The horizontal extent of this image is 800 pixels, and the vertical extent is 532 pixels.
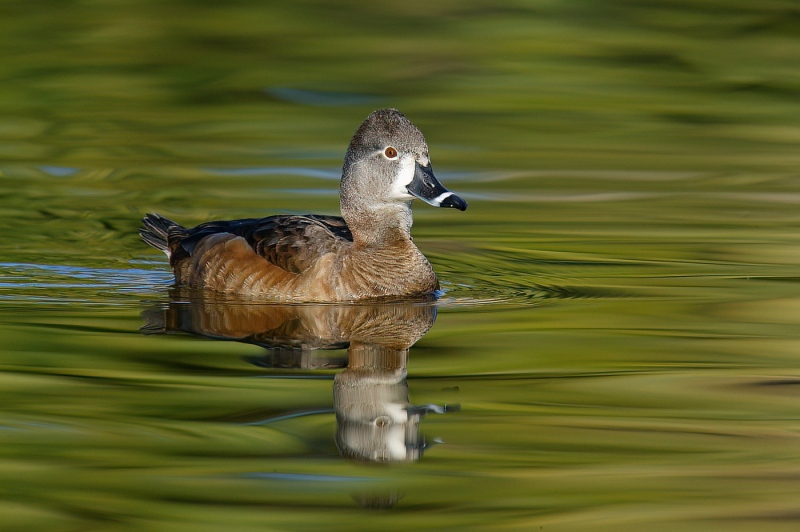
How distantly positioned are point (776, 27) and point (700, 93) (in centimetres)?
283

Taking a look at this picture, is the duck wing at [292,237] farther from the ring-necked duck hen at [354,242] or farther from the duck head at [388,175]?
the duck head at [388,175]

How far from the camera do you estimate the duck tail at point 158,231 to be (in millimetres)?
9930

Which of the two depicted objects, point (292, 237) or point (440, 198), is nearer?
point (440, 198)

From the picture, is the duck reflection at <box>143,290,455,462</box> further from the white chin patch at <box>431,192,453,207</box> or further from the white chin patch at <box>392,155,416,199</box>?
the white chin patch at <box>392,155,416,199</box>

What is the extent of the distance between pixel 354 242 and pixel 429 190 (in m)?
0.66

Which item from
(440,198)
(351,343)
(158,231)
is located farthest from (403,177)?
(158,231)

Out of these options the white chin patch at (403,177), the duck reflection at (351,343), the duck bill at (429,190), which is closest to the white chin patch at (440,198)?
the duck bill at (429,190)

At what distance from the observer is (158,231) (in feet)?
33.0

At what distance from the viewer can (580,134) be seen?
14.4 meters

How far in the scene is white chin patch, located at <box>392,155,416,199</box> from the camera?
8.77 meters

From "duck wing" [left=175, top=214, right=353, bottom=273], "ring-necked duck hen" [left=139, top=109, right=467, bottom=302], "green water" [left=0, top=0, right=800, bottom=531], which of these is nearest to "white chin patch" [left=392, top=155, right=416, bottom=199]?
"ring-necked duck hen" [left=139, top=109, right=467, bottom=302]

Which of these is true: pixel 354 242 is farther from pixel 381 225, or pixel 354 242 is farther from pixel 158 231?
pixel 158 231

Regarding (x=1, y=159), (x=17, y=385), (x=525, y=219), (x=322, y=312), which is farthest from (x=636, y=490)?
(x=1, y=159)

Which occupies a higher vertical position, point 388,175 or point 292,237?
point 388,175
